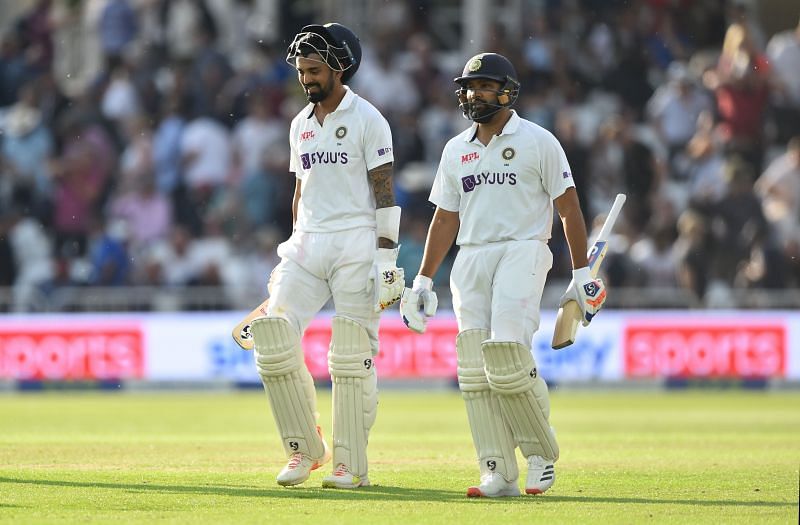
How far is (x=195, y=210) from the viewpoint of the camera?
20031 mm

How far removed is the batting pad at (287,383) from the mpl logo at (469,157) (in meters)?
1.21

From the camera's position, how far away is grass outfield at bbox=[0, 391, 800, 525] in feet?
23.4

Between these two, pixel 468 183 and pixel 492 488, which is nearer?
pixel 492 488

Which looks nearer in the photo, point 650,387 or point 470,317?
point 470,317

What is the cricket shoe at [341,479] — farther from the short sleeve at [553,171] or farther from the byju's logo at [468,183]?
the short sleeve at [553,171]

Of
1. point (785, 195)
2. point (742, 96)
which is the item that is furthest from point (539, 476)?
point (742, 96)

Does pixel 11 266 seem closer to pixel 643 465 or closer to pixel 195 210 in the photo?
pixel 195 210

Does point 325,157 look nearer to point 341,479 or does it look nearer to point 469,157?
point 469,157

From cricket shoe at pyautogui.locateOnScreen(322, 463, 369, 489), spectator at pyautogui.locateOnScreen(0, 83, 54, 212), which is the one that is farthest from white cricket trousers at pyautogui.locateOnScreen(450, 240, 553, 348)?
spectator at pyautogui.locateOnScreen(0, 83, 54, 212)

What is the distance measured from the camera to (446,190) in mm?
8258

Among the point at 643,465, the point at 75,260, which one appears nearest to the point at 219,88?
the point at 75,260

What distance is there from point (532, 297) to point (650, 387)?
11.2m

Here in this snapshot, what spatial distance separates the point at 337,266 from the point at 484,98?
1144 mm

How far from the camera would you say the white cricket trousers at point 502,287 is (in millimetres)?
7871
